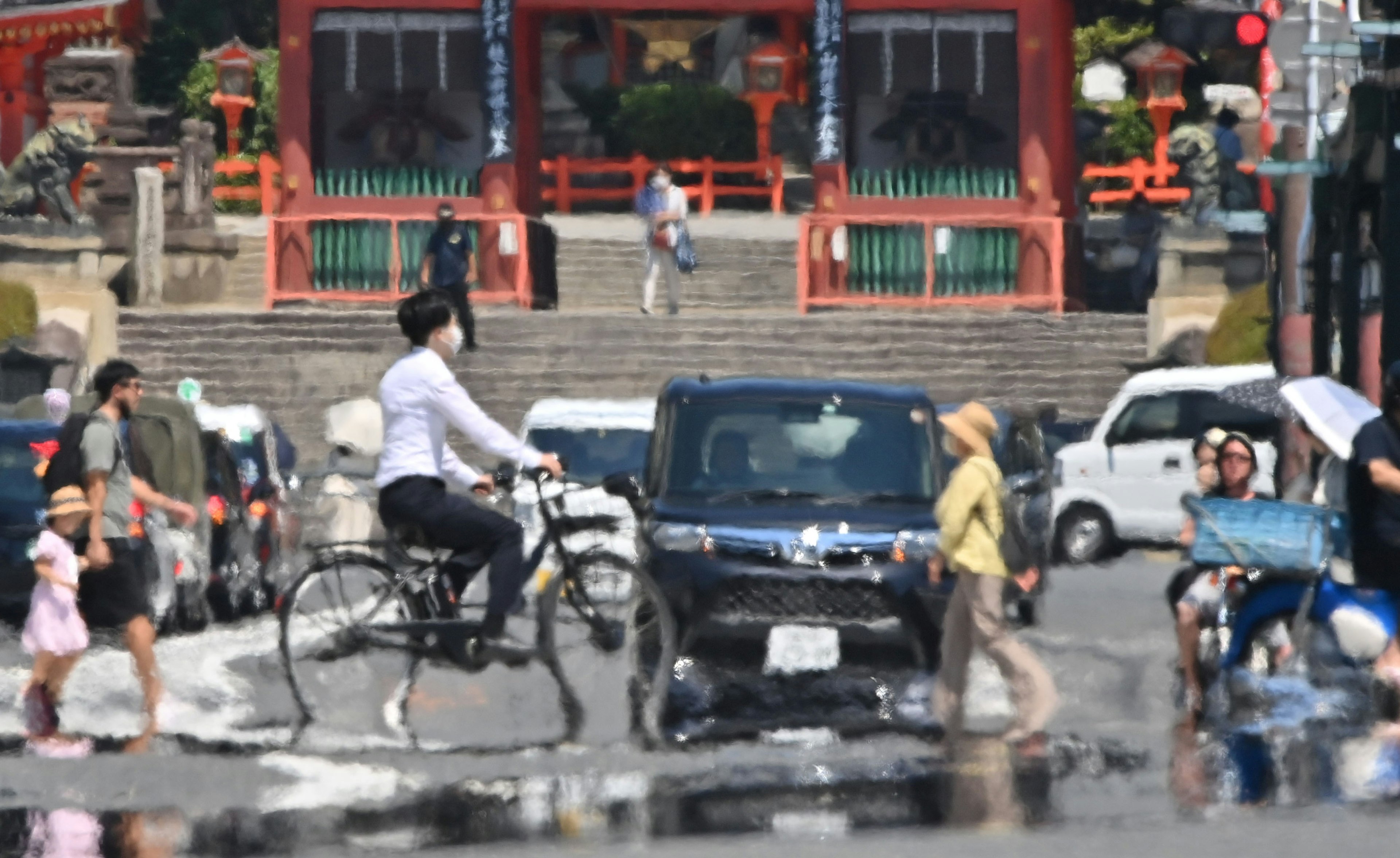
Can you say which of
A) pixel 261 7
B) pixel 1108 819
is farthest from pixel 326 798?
pixel 261 7

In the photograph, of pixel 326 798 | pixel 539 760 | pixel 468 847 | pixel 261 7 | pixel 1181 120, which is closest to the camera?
pixel 468 847

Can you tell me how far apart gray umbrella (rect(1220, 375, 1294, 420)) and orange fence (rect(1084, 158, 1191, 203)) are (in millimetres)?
24857

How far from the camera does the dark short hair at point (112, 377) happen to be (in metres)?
12.8

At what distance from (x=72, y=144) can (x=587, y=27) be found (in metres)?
20.3

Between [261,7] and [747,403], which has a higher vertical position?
[261,7]

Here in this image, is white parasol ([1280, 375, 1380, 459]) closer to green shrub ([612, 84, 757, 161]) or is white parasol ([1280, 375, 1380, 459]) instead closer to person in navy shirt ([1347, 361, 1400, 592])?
person in navy shirt ([1347, 361, 1400, 592])

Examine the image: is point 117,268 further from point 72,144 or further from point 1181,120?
point 1181,120

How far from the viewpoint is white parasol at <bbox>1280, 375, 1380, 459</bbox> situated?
12625mm

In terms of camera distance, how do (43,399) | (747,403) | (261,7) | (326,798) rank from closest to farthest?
(326,798) → (747,403) → (43,399) → (261,7)

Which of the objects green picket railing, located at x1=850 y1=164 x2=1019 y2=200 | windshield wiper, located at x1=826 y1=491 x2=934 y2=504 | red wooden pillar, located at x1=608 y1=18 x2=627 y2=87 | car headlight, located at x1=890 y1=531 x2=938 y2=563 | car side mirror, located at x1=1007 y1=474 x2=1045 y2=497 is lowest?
car headlight, located at x1=890 y1=531 x2=938 y2=563

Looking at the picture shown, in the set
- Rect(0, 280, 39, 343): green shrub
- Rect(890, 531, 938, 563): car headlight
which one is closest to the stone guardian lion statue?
Rect(0, 280, 39, 343): green shrub

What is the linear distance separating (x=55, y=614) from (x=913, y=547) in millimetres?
3764

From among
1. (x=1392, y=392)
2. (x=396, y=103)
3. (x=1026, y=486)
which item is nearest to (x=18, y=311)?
(x=396, y=103)

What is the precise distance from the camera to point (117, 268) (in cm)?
3322
